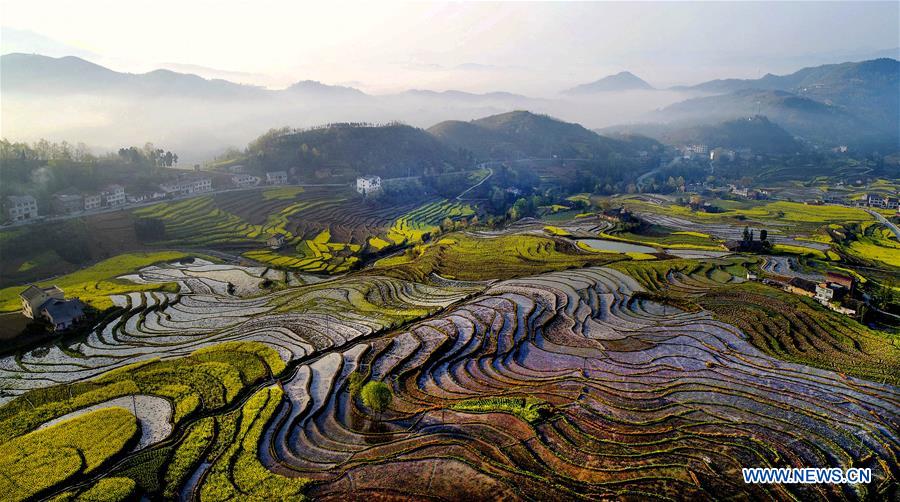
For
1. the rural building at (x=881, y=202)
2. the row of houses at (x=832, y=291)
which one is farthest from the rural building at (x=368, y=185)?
the rural building at (x=881, y=202)

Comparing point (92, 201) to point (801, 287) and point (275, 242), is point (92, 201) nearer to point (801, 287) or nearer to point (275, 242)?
point (275, 242)

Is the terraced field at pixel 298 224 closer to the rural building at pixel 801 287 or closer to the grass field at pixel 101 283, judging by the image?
the grass field at pixel 101 283

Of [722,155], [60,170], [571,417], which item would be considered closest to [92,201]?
[60,170]

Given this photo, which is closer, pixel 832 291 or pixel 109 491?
pixel 109 491

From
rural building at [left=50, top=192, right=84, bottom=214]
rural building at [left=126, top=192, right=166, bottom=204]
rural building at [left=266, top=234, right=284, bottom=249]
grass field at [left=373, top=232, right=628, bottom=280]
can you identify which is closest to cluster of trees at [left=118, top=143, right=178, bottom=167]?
→ rural building at [left=126, top=192, right=166, bottom=204]

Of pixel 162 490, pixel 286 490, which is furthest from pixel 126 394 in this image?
pixel 286 490

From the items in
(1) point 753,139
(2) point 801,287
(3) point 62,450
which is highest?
(1) point 753,139
